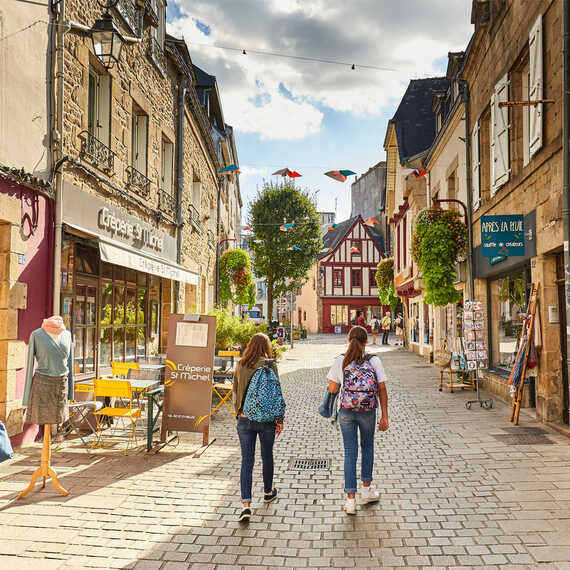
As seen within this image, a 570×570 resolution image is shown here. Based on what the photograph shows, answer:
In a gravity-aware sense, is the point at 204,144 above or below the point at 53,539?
above

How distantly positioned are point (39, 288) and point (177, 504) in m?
3.35

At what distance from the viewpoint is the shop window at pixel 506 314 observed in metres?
9.04

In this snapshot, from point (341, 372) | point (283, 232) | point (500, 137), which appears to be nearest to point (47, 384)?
Result: point (341, 372)

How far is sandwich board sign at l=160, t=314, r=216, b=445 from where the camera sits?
636cm

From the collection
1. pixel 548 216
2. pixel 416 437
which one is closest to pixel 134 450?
pixel 416 437

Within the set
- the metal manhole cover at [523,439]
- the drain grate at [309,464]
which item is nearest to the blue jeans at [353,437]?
the drain grate at [309,464]

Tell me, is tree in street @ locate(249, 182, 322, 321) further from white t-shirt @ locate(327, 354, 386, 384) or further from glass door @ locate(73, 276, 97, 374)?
white t-shirt @ locate(327, 354, 386, 384)

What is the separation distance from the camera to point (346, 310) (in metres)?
44.6

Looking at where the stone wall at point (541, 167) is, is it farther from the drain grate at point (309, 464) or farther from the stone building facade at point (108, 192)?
the stone building facade at point (108, 192)

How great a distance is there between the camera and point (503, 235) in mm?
7914

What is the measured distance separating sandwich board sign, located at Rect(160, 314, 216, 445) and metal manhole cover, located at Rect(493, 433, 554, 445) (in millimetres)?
3654

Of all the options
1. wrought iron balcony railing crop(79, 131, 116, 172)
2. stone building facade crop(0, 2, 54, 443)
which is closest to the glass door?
stone building facade crop(0, 2, 54, 443)

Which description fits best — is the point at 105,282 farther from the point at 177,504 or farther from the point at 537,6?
the point at 537,6

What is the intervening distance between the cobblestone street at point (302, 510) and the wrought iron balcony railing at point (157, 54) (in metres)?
7.55
